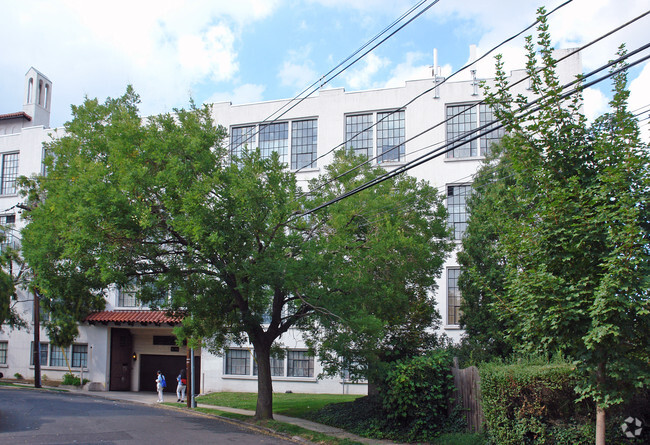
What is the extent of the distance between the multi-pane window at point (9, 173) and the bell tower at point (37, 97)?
2.94 meters

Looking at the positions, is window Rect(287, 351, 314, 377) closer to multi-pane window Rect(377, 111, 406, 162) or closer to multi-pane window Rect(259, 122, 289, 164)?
multi-pane window Rect(259, 122, 289, 164)

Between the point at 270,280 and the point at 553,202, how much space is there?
31.1ft

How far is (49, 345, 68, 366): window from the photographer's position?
1406 inches

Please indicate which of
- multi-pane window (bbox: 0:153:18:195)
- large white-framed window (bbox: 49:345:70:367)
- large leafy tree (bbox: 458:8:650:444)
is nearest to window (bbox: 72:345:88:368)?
large white-framed window (bbox: 49:345:70:367)

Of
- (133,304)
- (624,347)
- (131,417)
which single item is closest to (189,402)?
(131,417)

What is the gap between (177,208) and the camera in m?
15.7

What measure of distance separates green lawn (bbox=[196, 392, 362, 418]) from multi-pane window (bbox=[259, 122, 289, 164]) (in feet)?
40.8

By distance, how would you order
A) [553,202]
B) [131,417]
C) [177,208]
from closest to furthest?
[553,202]
[177,208]
[131,417]

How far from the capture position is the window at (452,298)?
27656mm

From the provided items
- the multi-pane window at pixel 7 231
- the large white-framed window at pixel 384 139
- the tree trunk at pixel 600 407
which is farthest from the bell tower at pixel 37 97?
the tree trunk at pixel 600 407

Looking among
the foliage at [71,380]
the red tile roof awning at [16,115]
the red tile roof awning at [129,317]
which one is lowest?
the foliage at [71,380]

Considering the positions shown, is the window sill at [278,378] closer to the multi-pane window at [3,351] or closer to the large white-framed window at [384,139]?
the large white-framed window at [384,139]

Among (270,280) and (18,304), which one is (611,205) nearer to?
(270,280)

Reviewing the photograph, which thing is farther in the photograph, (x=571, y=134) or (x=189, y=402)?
(x=189, y=402)
